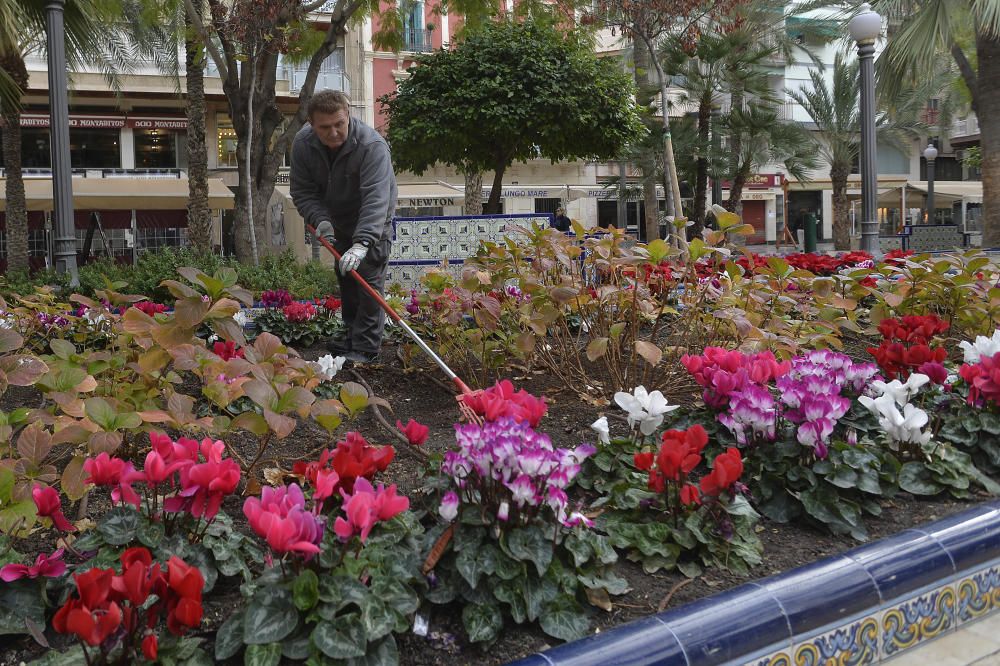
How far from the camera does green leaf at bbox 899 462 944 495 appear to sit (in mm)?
2576

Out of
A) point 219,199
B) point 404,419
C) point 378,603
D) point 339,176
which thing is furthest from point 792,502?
point 219,199

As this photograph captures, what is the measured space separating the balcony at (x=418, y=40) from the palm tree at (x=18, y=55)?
17.4 metres

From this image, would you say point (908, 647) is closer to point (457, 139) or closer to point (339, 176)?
point (339, 176)

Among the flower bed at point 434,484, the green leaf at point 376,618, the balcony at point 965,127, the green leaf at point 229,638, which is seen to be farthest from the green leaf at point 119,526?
the balcony at point 965,127

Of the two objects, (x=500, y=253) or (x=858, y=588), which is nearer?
(x=858, y=588)

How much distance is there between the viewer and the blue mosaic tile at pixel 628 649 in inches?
65.7

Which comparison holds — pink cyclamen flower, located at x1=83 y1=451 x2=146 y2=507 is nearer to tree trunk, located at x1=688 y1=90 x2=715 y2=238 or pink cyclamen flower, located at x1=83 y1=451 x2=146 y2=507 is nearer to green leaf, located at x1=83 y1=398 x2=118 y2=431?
green leaf, located at x1=83 y1=398 x2=118 y2=431

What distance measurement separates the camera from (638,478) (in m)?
2.51

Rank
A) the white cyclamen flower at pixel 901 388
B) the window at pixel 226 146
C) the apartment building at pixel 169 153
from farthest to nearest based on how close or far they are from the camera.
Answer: the window at pixel 226 146
the apartment building at pixel 169 153
the white cyclamen flower at pixel 901 388

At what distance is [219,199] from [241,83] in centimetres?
1077

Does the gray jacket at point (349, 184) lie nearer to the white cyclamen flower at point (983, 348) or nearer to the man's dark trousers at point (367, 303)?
the man's dark trousers at point (367, 303)

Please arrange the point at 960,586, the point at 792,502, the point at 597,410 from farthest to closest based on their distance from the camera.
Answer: the point at 597,410, the point at 792,502, the point at 960,586

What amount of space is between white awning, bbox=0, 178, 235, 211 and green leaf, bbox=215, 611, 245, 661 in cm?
2014

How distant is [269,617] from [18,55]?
42.8ft
